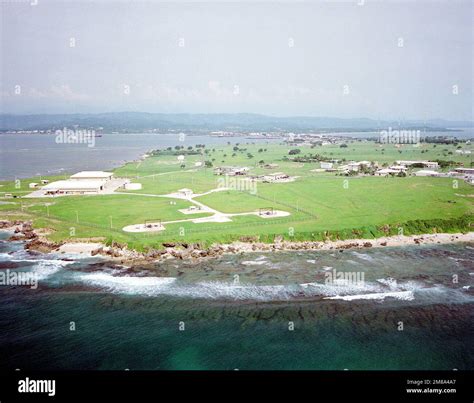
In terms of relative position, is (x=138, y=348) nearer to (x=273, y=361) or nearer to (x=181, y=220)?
(x=273, y=361)

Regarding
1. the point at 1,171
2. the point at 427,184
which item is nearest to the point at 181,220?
the point at 427,184

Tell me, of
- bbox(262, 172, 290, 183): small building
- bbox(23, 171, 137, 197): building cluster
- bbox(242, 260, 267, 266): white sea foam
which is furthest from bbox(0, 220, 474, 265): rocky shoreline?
bbox(262, 172, 290, 183): small building

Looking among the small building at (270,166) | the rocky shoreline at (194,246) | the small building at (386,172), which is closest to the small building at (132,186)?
the rocky shoreline at (194,246)

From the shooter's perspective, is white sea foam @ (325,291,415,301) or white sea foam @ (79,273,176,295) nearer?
white sea foam @ (325,291,415,301)

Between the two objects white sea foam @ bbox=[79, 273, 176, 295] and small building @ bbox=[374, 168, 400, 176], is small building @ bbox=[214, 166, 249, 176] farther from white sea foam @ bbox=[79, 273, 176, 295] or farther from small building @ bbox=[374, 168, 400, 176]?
white sea foam @ bbox=[79, 273, 176, 295]

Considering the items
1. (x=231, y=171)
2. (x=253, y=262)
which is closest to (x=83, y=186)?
(x=231, y=171)

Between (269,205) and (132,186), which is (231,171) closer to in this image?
(132,186)
